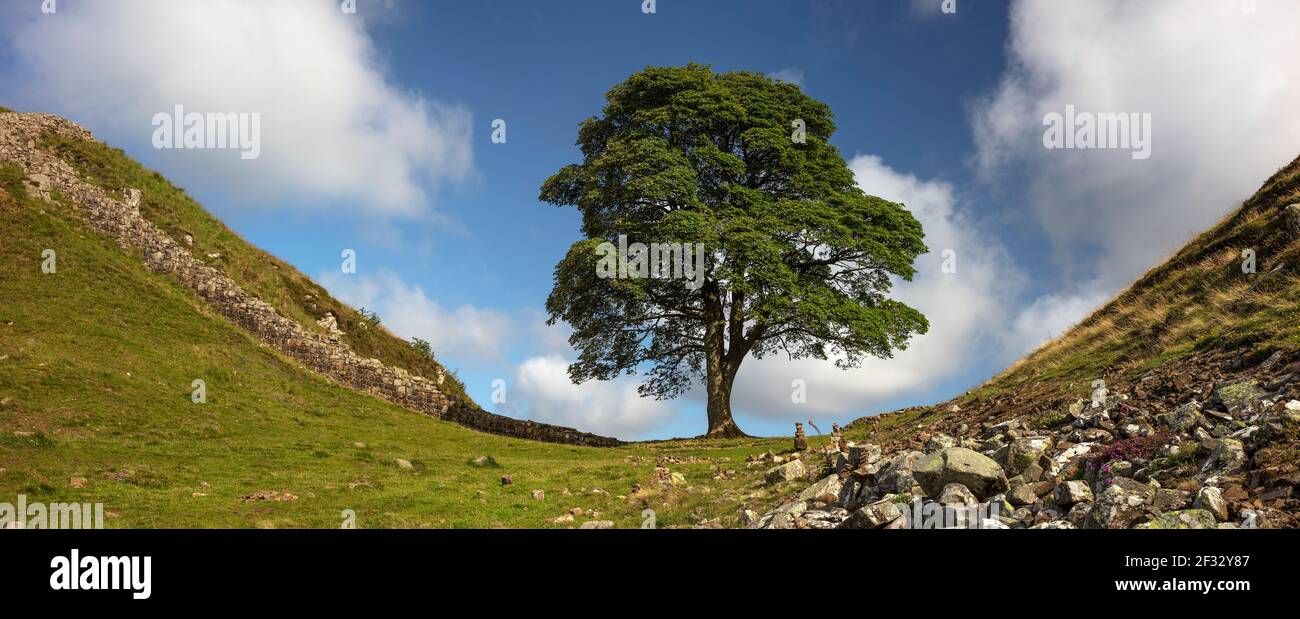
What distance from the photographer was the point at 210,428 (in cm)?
2372

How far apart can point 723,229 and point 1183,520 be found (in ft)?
77.9

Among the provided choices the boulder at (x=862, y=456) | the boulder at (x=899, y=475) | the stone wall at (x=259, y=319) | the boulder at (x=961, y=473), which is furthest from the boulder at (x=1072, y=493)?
the stone wall at (x=259, y=319)

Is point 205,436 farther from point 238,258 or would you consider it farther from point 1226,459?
point 1226,459

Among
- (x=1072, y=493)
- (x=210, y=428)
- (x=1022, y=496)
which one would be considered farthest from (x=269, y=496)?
(x=1072, y=493)

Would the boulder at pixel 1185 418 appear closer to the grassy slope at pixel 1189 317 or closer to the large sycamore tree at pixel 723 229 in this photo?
the grassy slope at pixel 1189 317

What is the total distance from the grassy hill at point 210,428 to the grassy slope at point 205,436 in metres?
0.08

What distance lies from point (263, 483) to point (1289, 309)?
23.9m

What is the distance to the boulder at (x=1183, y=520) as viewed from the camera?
26.3 feet

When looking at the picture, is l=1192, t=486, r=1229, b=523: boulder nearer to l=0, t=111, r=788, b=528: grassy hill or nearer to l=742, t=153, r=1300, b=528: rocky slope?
l=742, t=153, r=1300, b=528: rocky slope

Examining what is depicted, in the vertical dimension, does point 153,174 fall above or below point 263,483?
above
